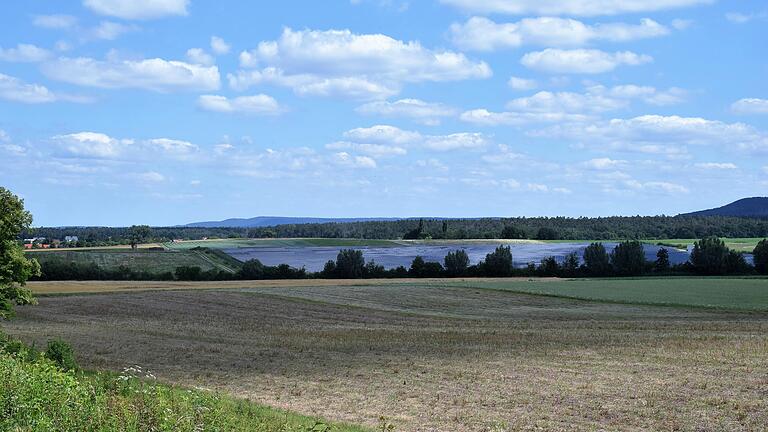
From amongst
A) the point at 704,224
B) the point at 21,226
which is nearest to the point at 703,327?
the point at 21,226

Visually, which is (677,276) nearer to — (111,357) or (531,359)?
(531,359)

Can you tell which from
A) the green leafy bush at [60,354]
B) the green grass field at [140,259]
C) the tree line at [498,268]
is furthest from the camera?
the green grass field at [140,259]

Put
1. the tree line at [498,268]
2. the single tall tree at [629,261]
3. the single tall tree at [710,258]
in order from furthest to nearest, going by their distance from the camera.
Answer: the single tall tree at [629,261]
the single tall tree at [710,258]
the tree line at [498,268]

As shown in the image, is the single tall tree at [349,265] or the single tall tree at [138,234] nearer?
the single tall tree at [349,265]

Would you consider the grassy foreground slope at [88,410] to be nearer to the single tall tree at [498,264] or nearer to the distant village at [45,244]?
the single tall tree at [498,264]

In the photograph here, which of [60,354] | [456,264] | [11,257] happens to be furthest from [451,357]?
[456,264]

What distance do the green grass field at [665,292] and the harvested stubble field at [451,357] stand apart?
4.38 m

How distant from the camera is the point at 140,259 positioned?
107 m

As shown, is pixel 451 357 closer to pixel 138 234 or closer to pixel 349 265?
pixel 349 265

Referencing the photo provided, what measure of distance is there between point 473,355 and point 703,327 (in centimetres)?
1717

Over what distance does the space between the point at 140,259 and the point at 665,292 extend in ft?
227

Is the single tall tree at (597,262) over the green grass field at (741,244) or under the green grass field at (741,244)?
under

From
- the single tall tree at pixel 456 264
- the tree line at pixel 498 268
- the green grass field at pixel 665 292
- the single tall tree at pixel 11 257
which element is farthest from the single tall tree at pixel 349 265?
the single tall tree at pixel 11 257

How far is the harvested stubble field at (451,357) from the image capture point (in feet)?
64.2
